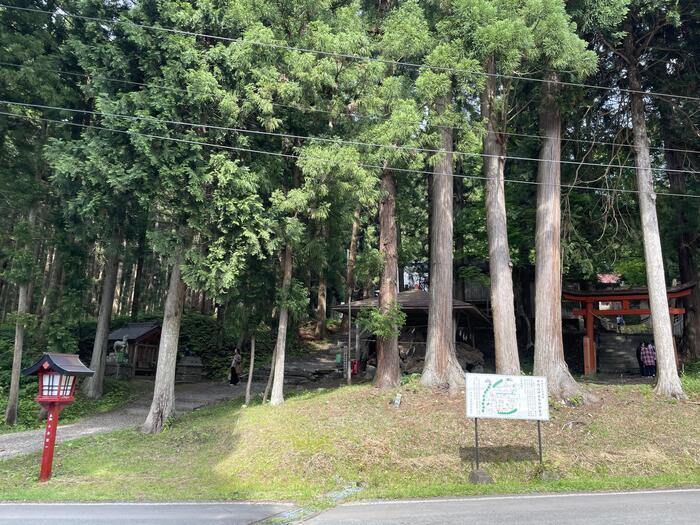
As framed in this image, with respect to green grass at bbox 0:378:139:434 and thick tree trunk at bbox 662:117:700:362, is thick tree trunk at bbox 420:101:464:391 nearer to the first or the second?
thick tree trunk at bbox 662:117:700:362

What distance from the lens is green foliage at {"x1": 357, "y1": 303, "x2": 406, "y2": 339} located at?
13656mm

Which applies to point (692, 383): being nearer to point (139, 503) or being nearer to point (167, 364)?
point (139, 503)

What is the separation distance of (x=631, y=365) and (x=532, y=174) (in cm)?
1112

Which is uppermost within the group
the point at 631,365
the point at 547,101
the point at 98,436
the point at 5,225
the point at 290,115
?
the point at 547,101

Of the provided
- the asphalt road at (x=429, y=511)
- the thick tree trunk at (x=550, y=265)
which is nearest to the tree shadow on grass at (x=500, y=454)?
the asphalt road at (x=429, y=511)

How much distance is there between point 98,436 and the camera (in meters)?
13.0

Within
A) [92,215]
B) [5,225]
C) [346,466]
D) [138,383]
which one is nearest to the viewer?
[346,466]

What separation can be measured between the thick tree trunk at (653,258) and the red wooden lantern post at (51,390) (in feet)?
47.4

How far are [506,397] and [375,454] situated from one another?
9.43ft

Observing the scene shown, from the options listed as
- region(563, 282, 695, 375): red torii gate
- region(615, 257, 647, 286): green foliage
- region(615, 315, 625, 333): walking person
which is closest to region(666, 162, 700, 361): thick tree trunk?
region(563, 282, 695, 375): red torii gate

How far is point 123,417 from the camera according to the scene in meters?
15.6

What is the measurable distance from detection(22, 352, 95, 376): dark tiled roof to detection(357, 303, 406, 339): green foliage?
7024 millimetres

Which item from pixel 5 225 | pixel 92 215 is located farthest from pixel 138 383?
pixel 92 215

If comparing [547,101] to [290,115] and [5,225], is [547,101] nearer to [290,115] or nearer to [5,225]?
[290,115]
